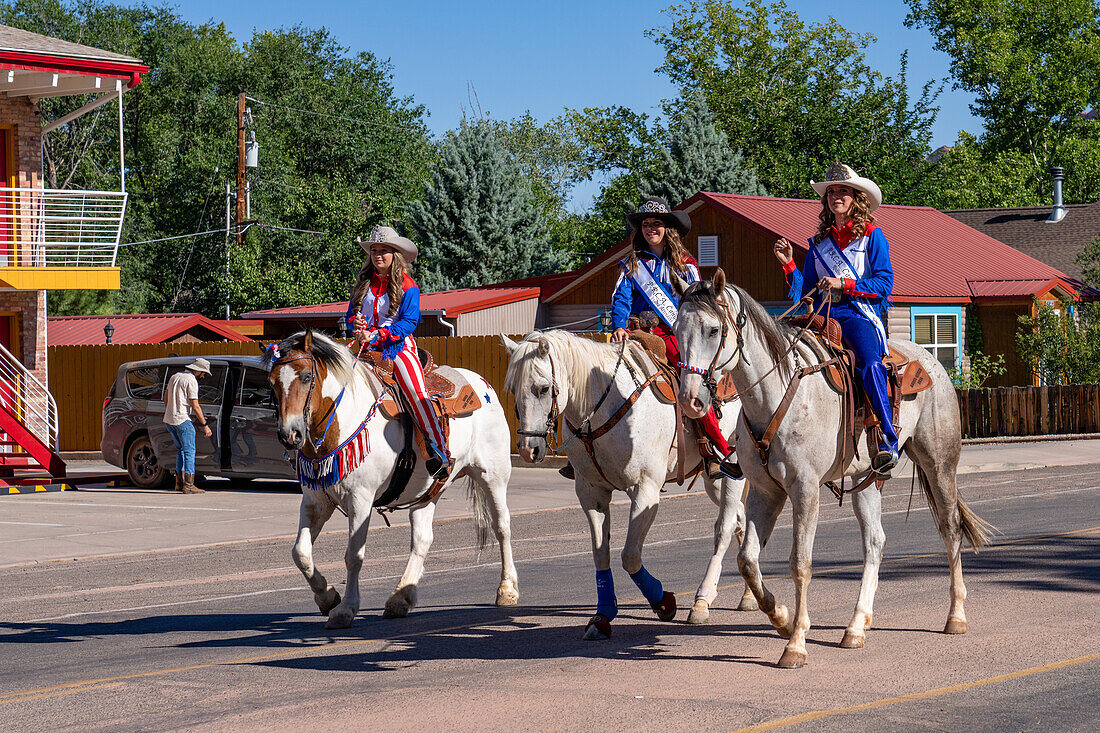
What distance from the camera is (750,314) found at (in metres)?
7.62

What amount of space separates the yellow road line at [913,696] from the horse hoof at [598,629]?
216cm

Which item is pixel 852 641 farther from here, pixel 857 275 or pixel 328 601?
pixel 328 601

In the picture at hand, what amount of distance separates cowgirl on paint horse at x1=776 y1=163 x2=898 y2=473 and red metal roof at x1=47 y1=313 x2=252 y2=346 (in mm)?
29675

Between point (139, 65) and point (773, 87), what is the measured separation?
41165mm

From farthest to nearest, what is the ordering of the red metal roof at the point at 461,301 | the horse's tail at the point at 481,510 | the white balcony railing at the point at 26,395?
the red metal roof at the point at 461,301 → the white balcony railing at the point at 26,395 → the horse's tail at the point at 481,510

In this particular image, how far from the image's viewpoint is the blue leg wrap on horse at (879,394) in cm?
820

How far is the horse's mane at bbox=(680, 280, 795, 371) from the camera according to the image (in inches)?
291

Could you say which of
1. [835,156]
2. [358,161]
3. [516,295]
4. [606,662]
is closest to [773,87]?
→ [835,156]

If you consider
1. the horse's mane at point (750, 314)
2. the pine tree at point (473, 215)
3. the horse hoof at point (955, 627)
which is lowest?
the horse hoof at point (955, 627)

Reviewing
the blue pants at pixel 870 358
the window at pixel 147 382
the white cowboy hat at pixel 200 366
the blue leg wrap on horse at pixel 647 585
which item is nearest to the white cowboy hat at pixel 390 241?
the blue leg wrap on horse at pixel 647 585

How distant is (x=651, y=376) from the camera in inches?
353

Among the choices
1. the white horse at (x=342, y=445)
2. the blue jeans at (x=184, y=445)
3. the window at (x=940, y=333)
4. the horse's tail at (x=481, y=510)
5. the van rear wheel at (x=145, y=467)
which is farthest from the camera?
the window at (x=940, y=333)

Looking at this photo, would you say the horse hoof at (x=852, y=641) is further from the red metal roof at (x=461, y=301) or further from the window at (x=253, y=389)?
the red metal roof at (x=461, y=301)

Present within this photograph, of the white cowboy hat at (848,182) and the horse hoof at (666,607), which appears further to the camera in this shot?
the horse hoof at (666,607)
